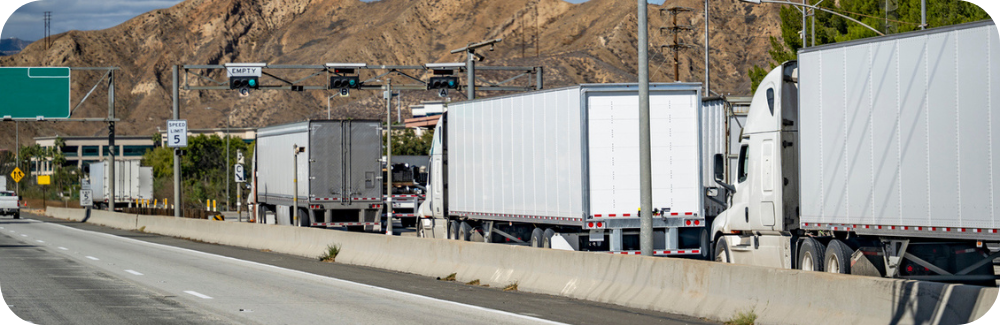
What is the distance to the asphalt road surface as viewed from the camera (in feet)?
42.7

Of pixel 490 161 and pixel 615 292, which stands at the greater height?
pixel 490 161

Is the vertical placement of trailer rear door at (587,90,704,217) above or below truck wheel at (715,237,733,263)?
above

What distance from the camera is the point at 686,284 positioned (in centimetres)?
1330

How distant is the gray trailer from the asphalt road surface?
29.7 ft

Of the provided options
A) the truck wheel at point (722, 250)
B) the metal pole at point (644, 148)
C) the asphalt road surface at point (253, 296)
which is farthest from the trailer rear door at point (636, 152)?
the metal pole at point (644, 148)

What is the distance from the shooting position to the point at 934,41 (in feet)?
42.7

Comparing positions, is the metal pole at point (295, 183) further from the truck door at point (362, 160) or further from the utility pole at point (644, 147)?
the utility pole at point (644, 147)

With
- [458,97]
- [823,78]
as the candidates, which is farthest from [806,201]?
[458,97]

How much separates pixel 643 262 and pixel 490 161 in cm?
1016

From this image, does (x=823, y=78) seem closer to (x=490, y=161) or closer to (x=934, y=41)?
(x=934, y=41)

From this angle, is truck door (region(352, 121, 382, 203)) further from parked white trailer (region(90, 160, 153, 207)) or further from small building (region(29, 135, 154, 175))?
small building (region(29, 135, 154, 175))

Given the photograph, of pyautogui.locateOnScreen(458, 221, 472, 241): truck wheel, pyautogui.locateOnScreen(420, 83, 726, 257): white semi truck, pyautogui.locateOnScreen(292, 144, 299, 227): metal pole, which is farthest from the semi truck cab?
pyautogui.locateOnScreen(292, 144, 299, 227): metal pole

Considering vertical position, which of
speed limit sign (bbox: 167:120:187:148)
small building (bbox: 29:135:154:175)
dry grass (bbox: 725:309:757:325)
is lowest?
dry grass (bbox: 725:309:757:325)

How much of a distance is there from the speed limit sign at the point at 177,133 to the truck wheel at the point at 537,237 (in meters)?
20.7
